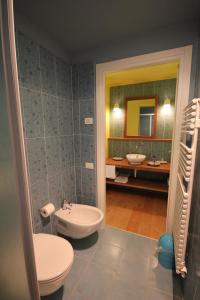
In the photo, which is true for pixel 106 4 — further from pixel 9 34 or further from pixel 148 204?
pixel 148 204

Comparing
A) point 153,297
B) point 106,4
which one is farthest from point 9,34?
point 153,297

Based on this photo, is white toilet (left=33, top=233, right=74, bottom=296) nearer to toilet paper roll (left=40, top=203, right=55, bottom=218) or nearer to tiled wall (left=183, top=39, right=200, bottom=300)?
toilet paper roll (left=40, top=203, right=55, bottom=218)

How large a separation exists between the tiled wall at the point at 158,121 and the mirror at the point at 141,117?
0.30 feet

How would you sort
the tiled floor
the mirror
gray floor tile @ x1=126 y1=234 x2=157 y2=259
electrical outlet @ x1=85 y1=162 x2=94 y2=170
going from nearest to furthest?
the tiled floor < gray floor tile @ x1=126 y1=234 x2=157 y2=259 < electrical outlet @ x1=85 y1=162 x2=94 y2=170 < the mirror

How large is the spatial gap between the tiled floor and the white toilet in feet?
1.14

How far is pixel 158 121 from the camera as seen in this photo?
300cm

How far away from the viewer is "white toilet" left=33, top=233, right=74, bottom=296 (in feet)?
3.50

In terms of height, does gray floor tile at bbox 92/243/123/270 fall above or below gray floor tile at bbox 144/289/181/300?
above

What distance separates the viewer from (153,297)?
131cm

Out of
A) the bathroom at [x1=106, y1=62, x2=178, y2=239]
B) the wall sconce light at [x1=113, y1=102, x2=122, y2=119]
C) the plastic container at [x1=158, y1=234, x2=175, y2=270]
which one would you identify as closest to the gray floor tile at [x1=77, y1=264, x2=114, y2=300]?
the plastic container at [x1=158, y1=234, x2=175, y2=270]

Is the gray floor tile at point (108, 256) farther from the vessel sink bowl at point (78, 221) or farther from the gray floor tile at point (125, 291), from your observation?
the vessel sink bowl at point (78, 221)

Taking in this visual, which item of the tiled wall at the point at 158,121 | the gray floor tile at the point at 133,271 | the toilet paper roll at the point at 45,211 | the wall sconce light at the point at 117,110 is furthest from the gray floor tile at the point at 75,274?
the wall sconce light at the point at 117,110

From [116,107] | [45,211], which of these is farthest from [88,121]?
[116,107]

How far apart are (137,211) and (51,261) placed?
1.73 meters
